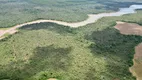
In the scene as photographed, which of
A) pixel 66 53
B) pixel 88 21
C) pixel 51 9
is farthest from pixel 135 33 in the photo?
pixel 51 9

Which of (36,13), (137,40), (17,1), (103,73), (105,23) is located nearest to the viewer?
(103,73)

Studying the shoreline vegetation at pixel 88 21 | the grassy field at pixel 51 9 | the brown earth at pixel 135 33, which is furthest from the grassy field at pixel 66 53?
the grassy field at pixel 51 9

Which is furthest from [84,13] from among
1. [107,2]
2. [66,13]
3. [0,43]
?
[0,43]

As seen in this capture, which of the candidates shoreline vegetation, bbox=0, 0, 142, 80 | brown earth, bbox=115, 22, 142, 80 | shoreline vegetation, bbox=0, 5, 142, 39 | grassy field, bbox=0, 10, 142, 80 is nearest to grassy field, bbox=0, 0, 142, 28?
shoreline vegetation, bbox=0, 5, 142, 39

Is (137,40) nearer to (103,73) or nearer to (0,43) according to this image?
(103,73)

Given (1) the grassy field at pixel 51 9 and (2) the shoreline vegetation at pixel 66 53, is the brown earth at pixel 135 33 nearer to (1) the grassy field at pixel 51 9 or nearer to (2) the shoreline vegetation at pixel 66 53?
(2) the shoreline vegetation at pixel 66 53

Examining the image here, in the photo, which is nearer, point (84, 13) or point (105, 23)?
point (105, 23)

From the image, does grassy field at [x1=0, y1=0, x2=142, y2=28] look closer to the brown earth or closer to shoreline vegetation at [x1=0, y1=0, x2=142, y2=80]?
shoreline vegetation at [x1=0, y1=0, x2=142, y2=80]
